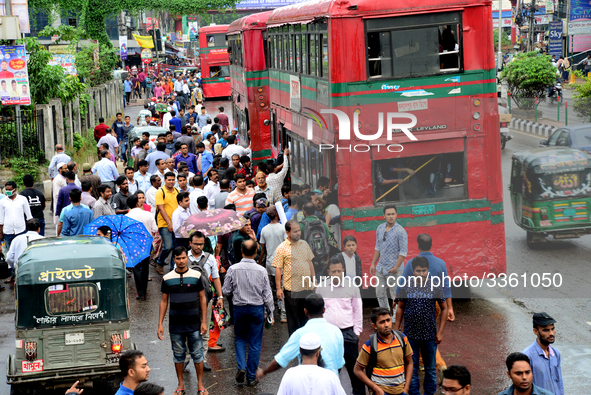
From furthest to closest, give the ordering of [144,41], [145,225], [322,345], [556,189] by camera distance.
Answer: [144,41] → [145,225] → [556,189] → [322,345]

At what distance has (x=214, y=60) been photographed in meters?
40.1

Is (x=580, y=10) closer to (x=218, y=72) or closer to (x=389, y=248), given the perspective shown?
(x=218, y=72)

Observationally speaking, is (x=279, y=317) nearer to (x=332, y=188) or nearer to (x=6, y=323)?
(x=332, y=188)

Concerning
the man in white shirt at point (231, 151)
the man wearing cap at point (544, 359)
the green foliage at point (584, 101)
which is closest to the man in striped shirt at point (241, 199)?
the man in white shirt at point (231, 151)

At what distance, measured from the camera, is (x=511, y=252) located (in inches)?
501

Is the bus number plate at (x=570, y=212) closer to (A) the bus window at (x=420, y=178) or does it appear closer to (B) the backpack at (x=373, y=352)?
(A) the bus window at (x=420, y=178)

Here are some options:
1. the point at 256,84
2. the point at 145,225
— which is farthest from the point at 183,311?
→ the point at 256,84

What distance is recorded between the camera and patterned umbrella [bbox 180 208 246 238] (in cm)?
887

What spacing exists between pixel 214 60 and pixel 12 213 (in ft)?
97.0

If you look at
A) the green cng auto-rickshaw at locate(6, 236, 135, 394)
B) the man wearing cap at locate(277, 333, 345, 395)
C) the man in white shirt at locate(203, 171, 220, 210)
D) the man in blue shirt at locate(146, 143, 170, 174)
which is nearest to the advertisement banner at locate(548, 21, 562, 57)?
the man in blue shirt at locate(146, 143, 170, 174)

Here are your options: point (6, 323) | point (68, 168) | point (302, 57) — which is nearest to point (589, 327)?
point (302, 57)

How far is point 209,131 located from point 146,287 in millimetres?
10883

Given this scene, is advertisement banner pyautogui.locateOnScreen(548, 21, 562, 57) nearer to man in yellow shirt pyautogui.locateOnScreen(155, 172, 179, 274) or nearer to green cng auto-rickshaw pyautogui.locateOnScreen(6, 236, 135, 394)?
man in yellow shirt pyautogui.locateOnScreen(155, 172, 179, 274)

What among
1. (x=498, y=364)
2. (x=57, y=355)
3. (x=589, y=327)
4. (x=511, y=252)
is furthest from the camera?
(x=511, y=252)
